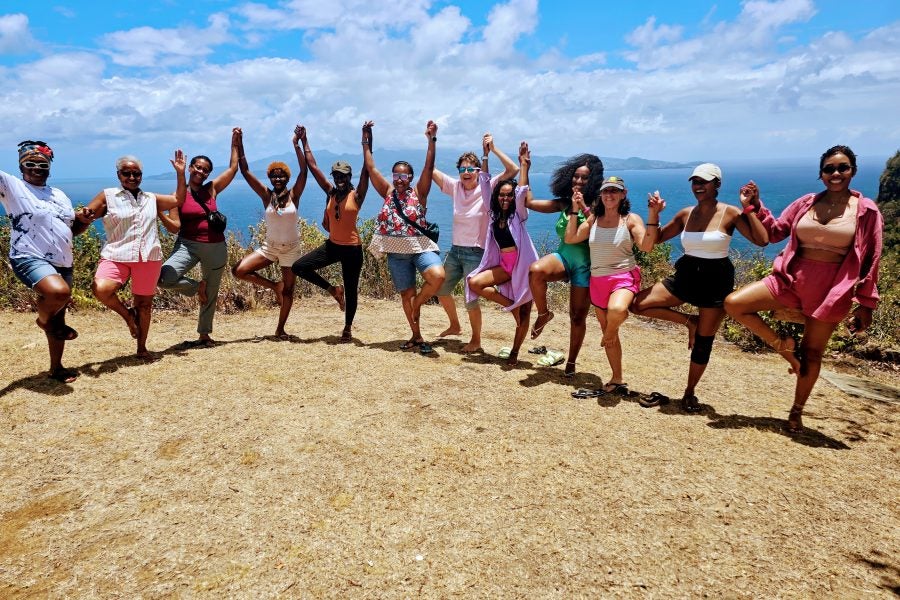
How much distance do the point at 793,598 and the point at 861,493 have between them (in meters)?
1.42

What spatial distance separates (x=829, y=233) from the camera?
13.1ft

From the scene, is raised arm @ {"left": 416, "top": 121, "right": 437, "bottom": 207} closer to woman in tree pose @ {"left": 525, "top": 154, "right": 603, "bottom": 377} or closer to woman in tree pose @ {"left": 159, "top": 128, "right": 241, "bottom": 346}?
woman in tree pose @ {"left": 525, "top": 154, "right": 603, "bottom": 377}

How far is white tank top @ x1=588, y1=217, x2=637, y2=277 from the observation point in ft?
16.0

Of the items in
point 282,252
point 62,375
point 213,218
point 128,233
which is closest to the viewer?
point 62,375

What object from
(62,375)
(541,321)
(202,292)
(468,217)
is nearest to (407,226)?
(468,217)

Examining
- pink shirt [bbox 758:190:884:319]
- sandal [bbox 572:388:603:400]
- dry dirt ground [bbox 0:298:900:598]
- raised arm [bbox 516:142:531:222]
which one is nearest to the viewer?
dry dirt ground [bbox 0:298:900:598]

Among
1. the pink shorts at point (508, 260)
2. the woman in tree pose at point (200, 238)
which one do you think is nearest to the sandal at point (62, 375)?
the woman in tree pose at point (200, 238)

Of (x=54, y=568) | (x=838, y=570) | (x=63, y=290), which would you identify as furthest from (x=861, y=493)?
(x=63, y=290)

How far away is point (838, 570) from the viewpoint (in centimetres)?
285

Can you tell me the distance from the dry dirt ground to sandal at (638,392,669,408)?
0.30ft

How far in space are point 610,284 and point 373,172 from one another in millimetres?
2985

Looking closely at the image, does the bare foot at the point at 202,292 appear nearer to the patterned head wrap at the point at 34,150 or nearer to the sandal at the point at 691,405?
the patterned head wrap at the point at 34,150

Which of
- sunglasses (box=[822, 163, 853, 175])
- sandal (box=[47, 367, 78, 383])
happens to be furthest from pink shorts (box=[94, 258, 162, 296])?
sunglasses (box=[822, 163, 853, 175])

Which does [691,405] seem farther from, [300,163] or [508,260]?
[300,163]
